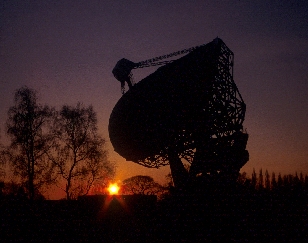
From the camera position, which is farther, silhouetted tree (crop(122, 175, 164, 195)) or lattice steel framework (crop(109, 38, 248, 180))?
silhouetted tree (crop(122, 175, 164, 195))

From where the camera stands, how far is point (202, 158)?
58.7ft

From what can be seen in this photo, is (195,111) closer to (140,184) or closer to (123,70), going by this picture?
(123,70)

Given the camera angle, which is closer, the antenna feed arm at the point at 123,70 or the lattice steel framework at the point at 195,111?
the lattice steel framework at the point at 195,111

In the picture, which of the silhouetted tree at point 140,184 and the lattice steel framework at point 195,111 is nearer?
the lattice steel framework at point 195,111

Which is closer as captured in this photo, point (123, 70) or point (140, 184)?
point (123, 70)

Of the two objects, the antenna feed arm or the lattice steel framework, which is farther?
the antenna feed arm

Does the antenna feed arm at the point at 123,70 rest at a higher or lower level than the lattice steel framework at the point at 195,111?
higher

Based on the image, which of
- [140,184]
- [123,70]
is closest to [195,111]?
[123,70]

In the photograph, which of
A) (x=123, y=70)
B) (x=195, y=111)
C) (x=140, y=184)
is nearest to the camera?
(x=195, y=111)

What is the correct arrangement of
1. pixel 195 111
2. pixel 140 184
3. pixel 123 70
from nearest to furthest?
pixel 195 111
pixel 123 70
pixel 140 184

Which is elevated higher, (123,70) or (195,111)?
→ (123,70)

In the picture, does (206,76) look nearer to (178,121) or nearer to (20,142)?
(178,121)

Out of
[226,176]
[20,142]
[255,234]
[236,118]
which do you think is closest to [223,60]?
[236,118]

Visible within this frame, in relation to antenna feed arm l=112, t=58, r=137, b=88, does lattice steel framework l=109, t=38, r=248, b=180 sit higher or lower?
lower
